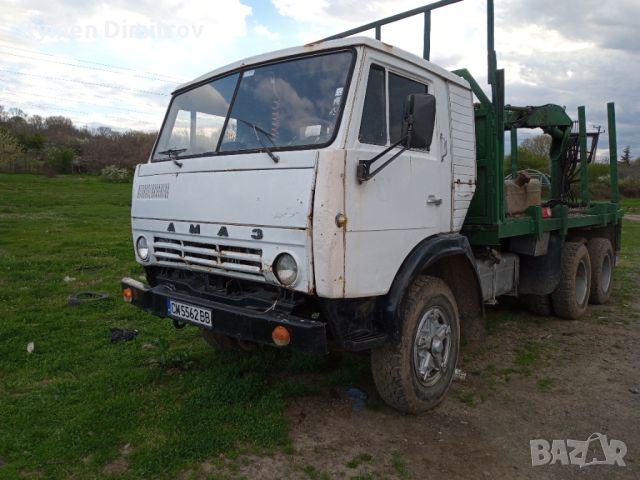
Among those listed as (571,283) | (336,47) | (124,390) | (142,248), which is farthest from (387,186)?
(571,283)

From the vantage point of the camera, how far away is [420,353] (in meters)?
3.83

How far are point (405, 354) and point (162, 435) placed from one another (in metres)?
1.64

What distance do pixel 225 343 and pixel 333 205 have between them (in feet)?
7.79

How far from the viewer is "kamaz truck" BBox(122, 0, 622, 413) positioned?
3.16 metres

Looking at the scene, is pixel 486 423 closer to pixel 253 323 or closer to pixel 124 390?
pixel 253 323

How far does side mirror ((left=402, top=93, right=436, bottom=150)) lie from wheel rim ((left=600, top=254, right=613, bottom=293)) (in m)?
5.03

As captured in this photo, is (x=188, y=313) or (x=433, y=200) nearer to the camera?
(x=188, y=313)

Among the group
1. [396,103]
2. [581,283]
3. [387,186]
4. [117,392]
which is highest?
[396,103]

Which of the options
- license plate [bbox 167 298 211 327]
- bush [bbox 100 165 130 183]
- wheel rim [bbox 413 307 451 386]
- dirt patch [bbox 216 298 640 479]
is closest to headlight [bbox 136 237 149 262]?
license plate [bbox 167 298 211 327]

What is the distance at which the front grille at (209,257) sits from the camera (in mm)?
3405

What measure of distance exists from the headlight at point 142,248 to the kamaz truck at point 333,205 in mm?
18

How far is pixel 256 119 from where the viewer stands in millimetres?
3738

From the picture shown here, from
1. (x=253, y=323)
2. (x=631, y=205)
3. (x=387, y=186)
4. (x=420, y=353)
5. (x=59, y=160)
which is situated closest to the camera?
(x=253, y=323)

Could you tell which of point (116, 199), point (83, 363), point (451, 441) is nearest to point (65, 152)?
point (116, 199)
